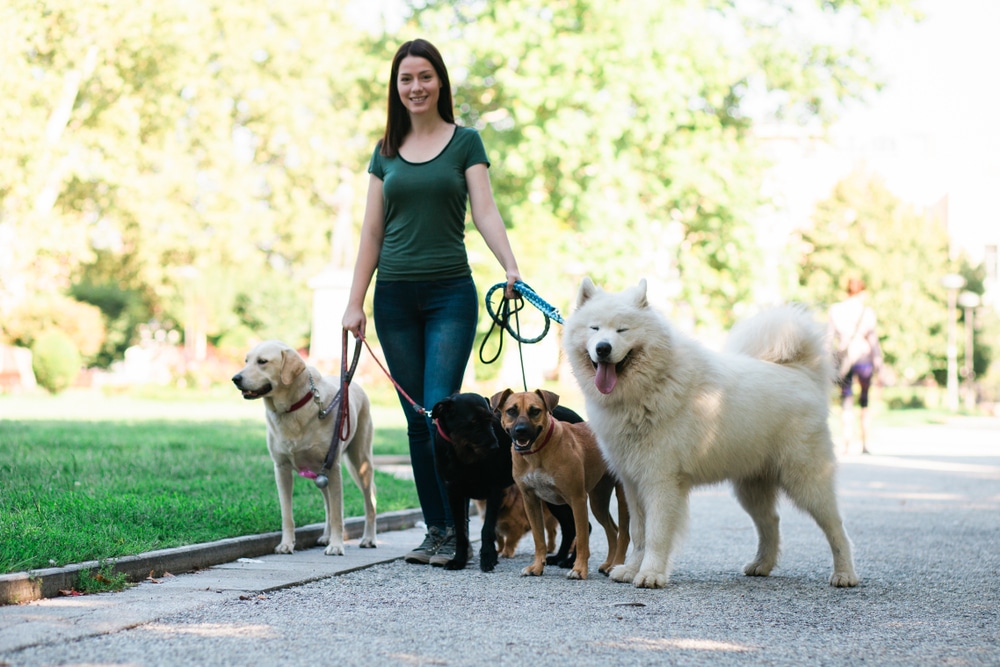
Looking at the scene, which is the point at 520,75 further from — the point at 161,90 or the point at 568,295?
the point at 161,90

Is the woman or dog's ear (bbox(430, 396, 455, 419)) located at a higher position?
the woman

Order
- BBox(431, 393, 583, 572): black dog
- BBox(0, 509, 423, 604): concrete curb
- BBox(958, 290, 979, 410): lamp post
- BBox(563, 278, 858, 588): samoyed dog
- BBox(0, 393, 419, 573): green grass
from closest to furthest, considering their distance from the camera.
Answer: BBox(0, 509, 423, 604): concrete curb → BBox(0, 393, 419, 573): green grass → BBox(563, 278, 858, 588): samoyed dog → BBox(431, 393, 583, 572): black dog → BBox(958, 290, 979, 410): lamp post

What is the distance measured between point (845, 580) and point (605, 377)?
1.63m

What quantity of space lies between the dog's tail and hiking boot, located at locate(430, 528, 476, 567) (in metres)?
2.06

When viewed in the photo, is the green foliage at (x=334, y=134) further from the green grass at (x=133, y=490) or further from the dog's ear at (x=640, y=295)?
Answer: the dog's ear at (x=640, y=295)

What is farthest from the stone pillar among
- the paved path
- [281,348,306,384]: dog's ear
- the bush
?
[281,348,306,384]: dog's ear

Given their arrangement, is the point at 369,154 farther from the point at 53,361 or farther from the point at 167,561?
the point at 167,561

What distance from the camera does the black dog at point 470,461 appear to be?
20.1 ft

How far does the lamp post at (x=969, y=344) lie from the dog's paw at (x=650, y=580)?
39111 mm

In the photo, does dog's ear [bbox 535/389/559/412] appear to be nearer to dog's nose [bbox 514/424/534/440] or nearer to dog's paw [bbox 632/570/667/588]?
dog's nose [bbox 514/424/534/440]

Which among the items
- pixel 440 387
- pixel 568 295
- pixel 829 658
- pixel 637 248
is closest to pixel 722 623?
pixel 829 658

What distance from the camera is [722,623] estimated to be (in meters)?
4.70

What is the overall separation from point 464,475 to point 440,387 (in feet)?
1.86

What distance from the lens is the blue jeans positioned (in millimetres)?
6441
